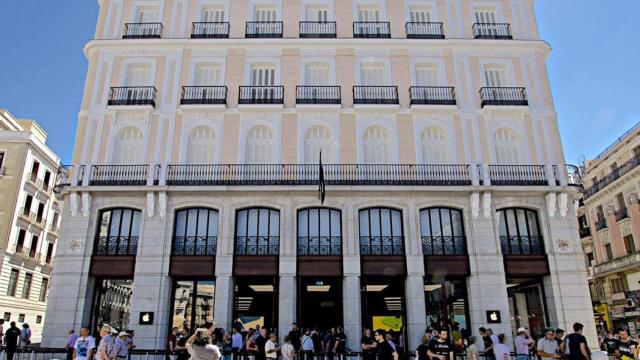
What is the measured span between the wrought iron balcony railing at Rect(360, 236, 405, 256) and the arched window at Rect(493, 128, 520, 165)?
602 cm

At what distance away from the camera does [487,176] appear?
19.0 metres

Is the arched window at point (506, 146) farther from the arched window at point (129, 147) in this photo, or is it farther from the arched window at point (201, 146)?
the arched window at point (129, 147)

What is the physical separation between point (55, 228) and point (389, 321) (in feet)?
109

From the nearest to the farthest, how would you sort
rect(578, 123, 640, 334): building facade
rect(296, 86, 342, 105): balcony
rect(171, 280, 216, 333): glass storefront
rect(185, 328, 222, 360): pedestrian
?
rect(185, 328, 222, 360): pedestrian < rect(171, 280, 216, 333): glass storefront < rect(296, 86, 342, 105): balcony < rect(578, 123, 640, 334): building facade

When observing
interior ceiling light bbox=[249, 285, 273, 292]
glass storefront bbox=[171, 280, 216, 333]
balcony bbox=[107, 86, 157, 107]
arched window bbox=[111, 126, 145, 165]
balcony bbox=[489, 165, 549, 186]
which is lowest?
glass storefront bbox=[171, 280, 216, 333]

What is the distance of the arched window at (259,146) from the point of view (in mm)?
19875

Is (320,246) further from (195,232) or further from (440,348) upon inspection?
(440,348)

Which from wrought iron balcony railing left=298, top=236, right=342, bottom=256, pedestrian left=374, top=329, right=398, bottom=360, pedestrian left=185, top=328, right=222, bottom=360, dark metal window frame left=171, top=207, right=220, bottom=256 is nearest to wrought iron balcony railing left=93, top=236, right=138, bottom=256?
dark metal window frame left=171, top=207, right=220, bottom=256

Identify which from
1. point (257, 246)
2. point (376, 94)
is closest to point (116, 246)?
point (257, 246)

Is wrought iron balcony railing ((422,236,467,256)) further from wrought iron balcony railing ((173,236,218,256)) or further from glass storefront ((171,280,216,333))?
glass storefront ((171,280,216,333))

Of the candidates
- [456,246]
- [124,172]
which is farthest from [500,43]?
[124,172]

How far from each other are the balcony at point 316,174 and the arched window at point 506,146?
2.02 m

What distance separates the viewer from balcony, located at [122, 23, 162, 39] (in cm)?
2161

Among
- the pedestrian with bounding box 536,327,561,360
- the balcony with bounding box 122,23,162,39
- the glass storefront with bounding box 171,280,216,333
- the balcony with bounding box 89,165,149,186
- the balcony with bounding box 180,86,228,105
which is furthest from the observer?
the balcony with bounding box 122,23,162,39
